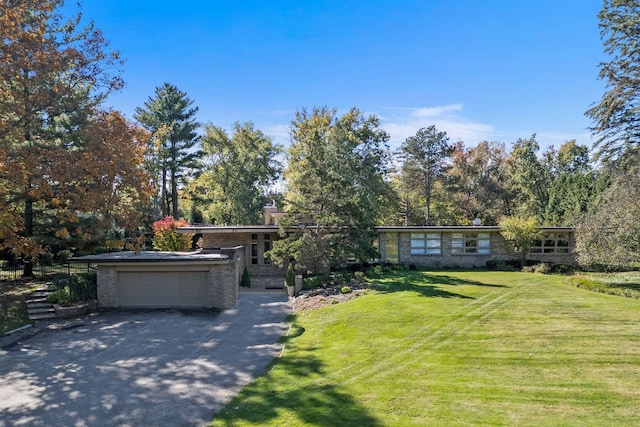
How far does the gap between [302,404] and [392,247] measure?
66.3 ft

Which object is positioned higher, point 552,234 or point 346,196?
point 346,196

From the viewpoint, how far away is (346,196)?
21.4 meters

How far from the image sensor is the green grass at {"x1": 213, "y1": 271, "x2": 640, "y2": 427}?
681 centimetres

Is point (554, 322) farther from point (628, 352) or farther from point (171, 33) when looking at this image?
point (171, 33)

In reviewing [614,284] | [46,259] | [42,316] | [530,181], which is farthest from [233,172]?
[614,284]

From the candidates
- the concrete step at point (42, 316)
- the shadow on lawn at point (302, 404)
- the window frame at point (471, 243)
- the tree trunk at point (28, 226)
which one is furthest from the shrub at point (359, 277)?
the tree trunk at point (28, 226)

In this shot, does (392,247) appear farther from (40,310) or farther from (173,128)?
(173,128)

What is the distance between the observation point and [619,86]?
886 inches

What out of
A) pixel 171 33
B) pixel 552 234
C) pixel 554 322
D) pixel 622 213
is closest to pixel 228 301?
pixel 554 322

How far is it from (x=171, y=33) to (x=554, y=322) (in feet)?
70.7

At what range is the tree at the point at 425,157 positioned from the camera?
1569 inches

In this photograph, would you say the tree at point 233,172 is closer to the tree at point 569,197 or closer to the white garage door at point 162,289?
the white garage door at point 162,289

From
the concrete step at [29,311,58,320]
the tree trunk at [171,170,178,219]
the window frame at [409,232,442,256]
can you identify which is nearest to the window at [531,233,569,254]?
the window frame at [409,232,442,256]

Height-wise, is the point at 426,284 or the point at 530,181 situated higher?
the point at 530,181
